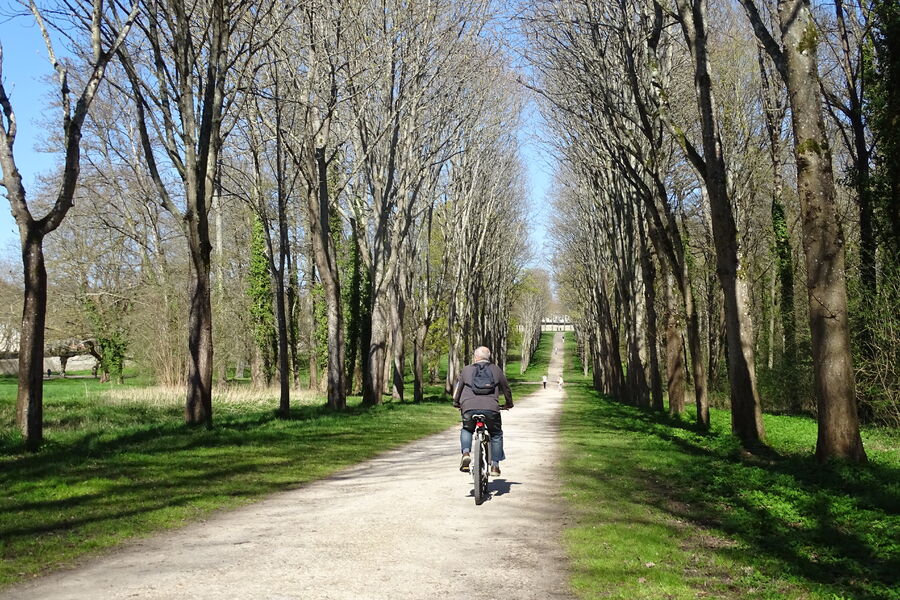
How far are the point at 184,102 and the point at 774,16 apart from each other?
46.3ft

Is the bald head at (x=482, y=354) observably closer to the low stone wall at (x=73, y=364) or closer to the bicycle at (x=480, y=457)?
the bicycle at (x=480, y=457)

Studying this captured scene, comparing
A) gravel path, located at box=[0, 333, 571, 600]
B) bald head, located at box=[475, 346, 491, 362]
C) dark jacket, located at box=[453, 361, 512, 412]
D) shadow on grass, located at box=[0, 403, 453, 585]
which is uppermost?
bald head, located at box=[475, 346, 491, 362]

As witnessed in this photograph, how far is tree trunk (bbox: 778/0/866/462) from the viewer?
10.1 meters

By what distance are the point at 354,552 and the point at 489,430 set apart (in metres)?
3.46

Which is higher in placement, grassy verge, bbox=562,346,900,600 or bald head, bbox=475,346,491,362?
bald head, bbox=475,346,491,362

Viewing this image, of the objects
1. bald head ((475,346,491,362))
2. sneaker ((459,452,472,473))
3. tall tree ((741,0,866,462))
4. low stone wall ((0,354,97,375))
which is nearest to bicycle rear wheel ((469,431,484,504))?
sneaker ((459,452,472,473))

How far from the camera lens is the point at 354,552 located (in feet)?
21.6

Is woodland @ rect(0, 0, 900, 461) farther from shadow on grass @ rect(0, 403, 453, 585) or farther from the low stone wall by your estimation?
the low stone wall

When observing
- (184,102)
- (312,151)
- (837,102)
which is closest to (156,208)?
(312,151)

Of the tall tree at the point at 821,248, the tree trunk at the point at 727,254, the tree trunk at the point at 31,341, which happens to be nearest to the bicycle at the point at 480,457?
the tall tree at the point at 821,248

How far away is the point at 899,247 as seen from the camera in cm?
1889

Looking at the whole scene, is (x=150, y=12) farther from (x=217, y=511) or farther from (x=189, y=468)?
(x=217, y=511)

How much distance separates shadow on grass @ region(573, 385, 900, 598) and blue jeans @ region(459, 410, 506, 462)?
1858mm

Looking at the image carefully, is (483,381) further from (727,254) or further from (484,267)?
(484,267)
